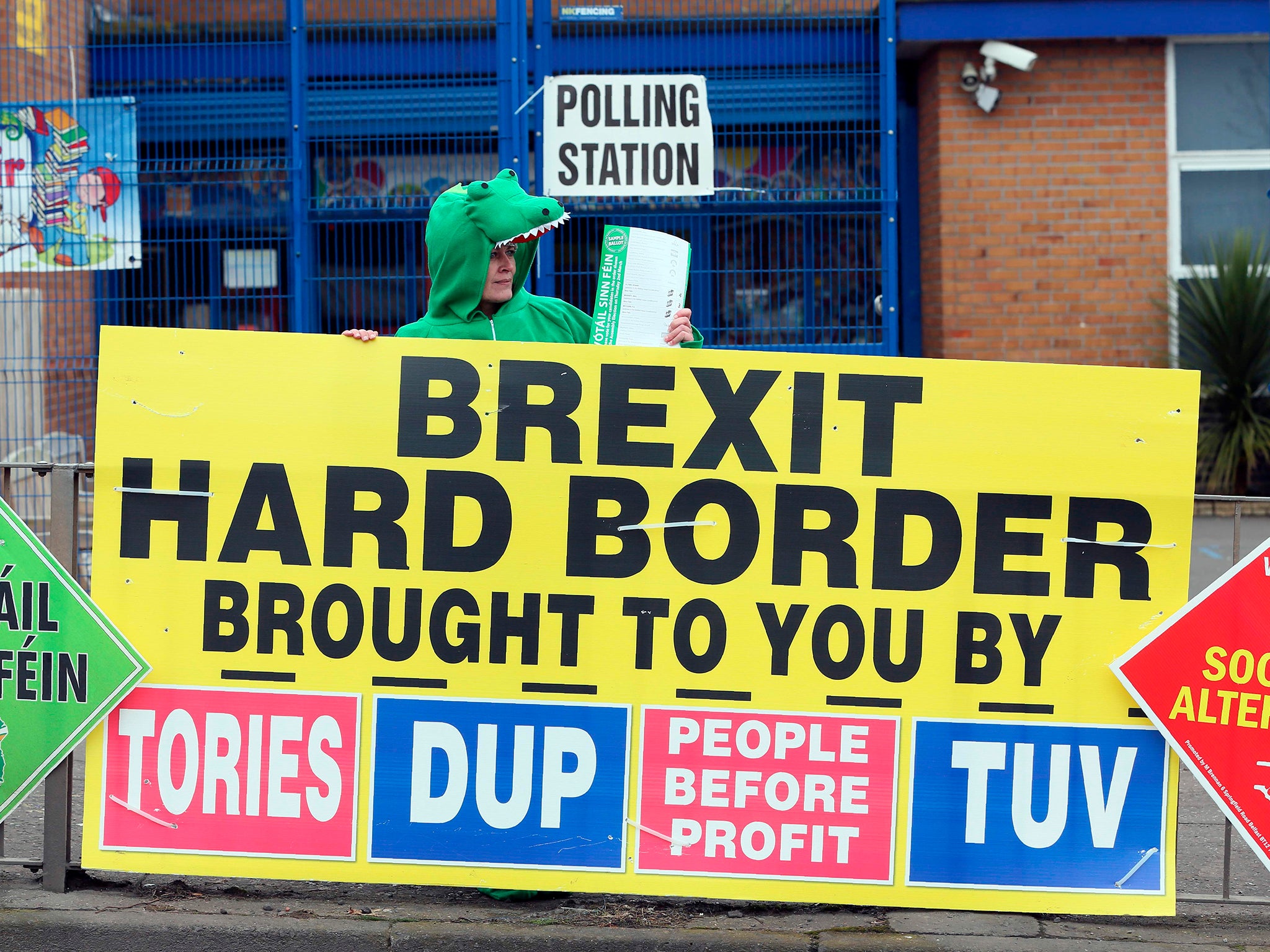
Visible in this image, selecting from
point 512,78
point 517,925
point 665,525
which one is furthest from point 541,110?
point 517,925

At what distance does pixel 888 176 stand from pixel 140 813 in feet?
18.6

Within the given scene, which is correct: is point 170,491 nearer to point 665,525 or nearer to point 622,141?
point 665,525

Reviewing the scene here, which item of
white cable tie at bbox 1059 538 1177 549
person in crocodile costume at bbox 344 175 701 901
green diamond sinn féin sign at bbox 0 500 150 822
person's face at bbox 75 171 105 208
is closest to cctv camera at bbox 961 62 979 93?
person's face at bbox 75 171 105 208

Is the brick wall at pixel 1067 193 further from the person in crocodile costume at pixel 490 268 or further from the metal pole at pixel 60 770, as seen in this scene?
the metal pole at pixel 60 770

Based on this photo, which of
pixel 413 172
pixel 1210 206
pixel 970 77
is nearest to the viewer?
pixel 413 172

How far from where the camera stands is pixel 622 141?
7.57 m

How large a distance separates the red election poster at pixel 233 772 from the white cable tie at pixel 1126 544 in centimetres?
196

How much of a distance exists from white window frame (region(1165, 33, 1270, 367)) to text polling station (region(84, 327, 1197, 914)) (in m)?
6.91

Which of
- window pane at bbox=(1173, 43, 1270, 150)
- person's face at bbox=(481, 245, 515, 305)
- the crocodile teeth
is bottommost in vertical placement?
person's face at bbox=(481, 245, 515, 305)

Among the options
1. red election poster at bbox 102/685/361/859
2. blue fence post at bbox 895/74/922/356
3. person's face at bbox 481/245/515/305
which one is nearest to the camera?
red election poster at bbox 102/685/361/859

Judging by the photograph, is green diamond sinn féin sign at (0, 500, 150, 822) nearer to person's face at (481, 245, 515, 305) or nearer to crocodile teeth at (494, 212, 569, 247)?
person's face at (481, 245, 515, 305)

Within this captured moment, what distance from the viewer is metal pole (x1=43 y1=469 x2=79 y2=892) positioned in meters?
3.78

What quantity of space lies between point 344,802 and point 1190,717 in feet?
7.31

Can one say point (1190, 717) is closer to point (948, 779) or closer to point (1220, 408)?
point (948, 779)
